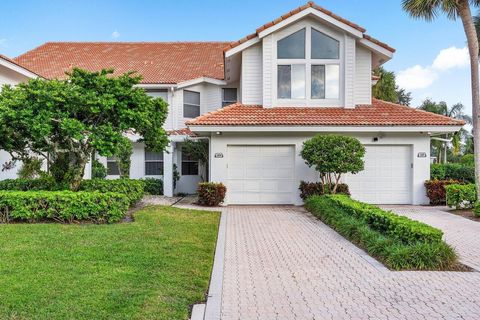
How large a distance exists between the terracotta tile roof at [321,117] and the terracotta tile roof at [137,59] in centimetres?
528

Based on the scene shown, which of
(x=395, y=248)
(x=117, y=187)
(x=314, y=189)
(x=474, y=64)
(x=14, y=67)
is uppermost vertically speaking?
(x=474, y=64)

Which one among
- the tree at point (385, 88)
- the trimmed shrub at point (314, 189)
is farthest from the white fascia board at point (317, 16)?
the tree at point (385, 88)

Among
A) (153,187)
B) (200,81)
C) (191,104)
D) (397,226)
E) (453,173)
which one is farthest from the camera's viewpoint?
(453,173)

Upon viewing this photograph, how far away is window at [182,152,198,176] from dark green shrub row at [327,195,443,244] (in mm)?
11006

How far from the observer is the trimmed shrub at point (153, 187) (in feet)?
59.2

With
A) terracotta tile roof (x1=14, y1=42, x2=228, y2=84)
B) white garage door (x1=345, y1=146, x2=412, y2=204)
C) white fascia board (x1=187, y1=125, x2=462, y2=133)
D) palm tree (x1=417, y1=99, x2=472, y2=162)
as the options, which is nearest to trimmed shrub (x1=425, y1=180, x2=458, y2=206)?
white garage door (x1=345, y1=146, x2=412, y2=204)

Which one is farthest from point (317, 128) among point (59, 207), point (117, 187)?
point (59, 207)

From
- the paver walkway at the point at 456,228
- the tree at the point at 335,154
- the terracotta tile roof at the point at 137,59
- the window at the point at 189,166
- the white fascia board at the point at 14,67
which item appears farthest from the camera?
the terracotta tile roof at the point at 137,59

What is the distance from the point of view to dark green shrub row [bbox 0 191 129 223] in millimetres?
9414

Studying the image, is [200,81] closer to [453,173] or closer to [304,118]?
[304,118]

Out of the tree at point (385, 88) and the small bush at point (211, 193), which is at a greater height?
the tree at point (385, 88)

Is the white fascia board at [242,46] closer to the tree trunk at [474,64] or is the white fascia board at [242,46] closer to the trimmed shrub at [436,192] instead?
the tree trunk at [474,64]

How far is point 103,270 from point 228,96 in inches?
586

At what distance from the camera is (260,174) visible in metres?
14.5
